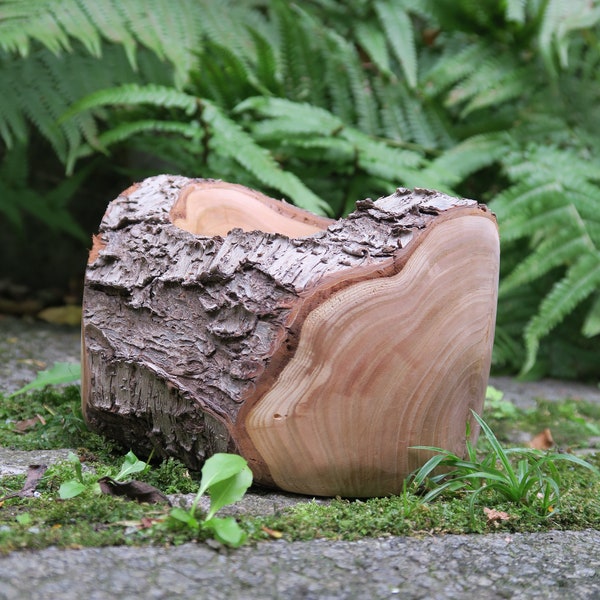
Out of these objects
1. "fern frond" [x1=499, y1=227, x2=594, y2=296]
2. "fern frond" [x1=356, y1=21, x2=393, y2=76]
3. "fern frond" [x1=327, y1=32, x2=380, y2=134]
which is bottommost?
"fern frond" [x1=499, y1=227, x2=594, y2=296]

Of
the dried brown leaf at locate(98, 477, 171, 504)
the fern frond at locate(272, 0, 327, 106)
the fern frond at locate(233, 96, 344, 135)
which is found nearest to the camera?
the dried brown leaf at locate(98, 477, 171, 504)

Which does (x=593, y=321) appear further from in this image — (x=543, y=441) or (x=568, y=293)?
(x=543, y=441)

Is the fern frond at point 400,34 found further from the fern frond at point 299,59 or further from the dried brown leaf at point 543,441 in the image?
the dried brown leaf at point 543,441

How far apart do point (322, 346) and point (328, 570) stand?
0.47 m

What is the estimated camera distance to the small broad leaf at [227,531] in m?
1.27

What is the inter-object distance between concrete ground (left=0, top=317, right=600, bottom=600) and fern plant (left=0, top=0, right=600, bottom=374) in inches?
66.7

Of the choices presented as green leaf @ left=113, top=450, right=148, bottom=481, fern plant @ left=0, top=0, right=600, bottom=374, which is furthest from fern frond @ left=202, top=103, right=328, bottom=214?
green leaf @ left=113, top=450, right=148, bottom=481

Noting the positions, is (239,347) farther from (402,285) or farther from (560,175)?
(560,175)

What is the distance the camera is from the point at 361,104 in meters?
3.58

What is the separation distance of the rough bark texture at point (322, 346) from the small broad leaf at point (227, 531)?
0.29 metres

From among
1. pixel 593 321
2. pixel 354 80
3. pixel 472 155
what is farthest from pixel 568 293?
pixel 354 80

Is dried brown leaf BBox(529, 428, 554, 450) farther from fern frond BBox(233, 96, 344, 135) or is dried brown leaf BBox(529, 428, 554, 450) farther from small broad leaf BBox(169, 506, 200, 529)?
fern frond BBox(233, 96, 344, 135)

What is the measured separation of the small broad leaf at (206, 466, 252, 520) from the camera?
138 cm

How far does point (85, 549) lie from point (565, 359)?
2725 mm
